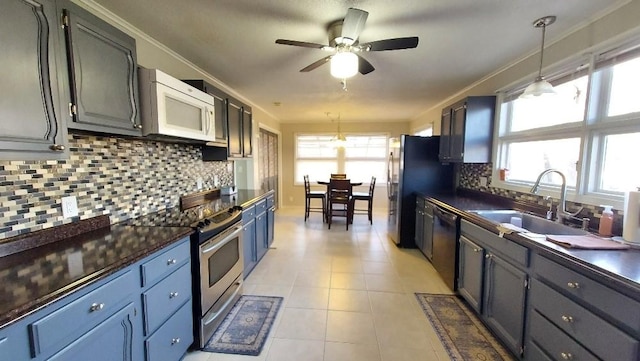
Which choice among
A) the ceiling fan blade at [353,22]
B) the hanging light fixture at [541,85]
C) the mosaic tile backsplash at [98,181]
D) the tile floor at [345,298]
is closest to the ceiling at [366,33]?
the hanging light fixture at [541,85]

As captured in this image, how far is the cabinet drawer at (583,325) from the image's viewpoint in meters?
→ 1.04

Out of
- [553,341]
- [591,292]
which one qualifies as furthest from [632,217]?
[553,341]

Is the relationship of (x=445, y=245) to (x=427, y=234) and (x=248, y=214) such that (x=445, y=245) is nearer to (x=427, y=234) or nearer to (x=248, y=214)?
(x=427, y=234)

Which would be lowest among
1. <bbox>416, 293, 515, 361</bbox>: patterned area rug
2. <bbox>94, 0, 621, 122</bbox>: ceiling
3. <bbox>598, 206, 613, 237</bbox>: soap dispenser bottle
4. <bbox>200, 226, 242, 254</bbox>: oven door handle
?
<bbox>416, 293, 515, 361</bbox>: patterned area rug

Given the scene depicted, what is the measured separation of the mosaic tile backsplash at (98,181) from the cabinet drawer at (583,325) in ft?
8.98

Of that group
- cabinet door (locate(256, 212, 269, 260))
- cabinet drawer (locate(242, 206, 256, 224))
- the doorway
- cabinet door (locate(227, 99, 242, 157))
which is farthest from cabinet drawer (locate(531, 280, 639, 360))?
the doorway

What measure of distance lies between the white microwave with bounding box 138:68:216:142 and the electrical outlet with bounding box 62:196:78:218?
0.57 metres

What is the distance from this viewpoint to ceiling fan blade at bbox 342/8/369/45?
4.99 ft

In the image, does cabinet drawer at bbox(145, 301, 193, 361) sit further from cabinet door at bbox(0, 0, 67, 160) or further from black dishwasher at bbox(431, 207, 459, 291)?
black dishwasher at bbox(431, 207, 459, 291)

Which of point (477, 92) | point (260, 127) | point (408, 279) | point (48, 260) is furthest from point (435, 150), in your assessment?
point (48, 260)

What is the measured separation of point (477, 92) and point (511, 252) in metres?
2.51

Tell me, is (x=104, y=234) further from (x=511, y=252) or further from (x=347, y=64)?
(x=511, y=252)

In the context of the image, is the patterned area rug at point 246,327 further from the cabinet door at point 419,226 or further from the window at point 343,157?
the window at point 343,157

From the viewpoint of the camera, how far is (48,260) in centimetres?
120
